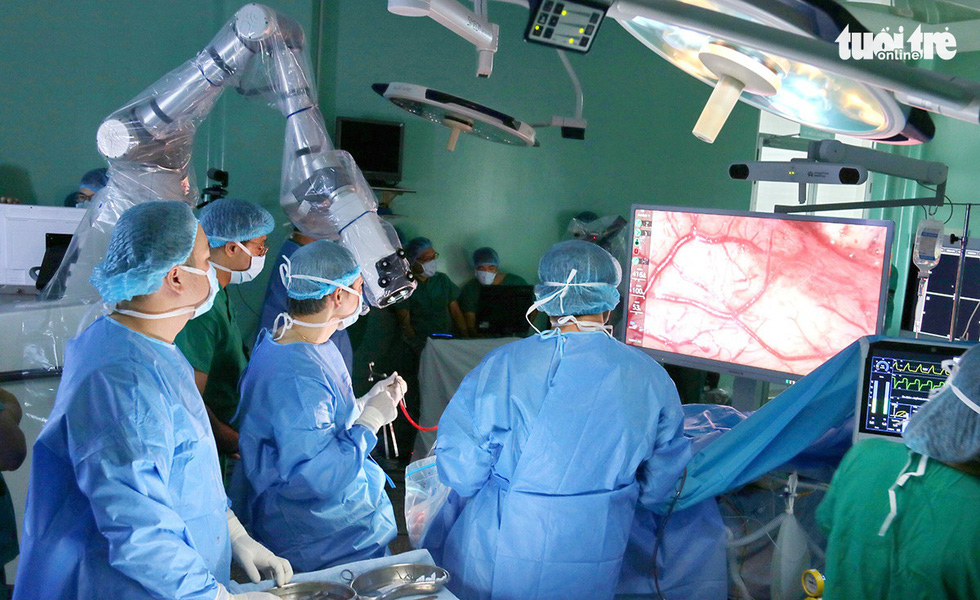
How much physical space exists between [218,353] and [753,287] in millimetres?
1926

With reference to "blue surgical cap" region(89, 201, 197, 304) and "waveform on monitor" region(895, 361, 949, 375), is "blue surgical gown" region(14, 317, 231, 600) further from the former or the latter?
"waveform on monitor" region(895, 361, 949, 375)

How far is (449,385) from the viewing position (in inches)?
174

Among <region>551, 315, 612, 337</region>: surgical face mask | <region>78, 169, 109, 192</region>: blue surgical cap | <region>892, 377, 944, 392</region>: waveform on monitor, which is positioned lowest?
<region>892, 377, 944, 392</region>: waveform on monitor

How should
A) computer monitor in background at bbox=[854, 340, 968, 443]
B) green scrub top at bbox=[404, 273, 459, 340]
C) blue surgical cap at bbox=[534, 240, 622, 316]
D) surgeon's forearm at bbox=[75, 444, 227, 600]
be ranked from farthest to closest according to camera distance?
green scrub top at bbox=[404, 273, 459, 340] < blue surgical cap at bbox=[534, 240, 622, 316] < computer monitor in background at bbox=[854, 340, 968, 443] < surgeon's forearm at bbox=[75, 444, 227, 600]

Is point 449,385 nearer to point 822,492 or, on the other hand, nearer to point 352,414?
point 352,414

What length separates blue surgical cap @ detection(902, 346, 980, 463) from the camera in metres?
1.37

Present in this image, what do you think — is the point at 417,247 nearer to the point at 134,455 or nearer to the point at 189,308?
the point at 189,308

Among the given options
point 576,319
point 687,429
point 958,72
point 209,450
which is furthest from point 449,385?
point 958,72

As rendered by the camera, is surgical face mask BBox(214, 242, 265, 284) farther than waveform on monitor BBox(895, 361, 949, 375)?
Yes

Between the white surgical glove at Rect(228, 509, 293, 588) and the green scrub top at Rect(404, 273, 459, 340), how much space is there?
327 cm

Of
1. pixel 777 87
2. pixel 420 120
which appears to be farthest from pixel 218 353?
pixel 420 120

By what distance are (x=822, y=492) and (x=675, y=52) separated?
48.1 inches

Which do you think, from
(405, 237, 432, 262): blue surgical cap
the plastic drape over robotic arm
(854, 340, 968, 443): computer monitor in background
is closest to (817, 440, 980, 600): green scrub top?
(854, 340, 968, 443): computer monitor in background

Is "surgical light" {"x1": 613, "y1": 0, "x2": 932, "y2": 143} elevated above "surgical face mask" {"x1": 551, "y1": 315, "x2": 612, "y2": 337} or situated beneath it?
elevated above
